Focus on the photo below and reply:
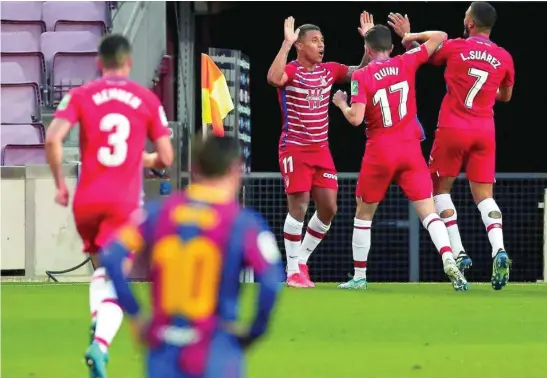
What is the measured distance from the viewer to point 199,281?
160 inches

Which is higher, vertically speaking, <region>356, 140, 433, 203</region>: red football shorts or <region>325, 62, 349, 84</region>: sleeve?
<region>325, 62, 349, 84</region>: sleeve

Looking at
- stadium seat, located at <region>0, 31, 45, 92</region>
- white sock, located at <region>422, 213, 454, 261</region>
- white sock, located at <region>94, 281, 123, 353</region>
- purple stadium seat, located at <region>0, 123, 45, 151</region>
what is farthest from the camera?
stadium seat, located at <region>0, 31, 45, 92</region>

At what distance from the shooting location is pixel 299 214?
35.5 feet

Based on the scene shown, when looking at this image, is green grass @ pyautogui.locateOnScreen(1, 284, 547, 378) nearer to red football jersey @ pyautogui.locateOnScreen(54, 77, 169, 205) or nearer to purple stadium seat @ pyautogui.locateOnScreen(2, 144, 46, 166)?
red football jersey @ pyautogui.locateOnScreen(54, 77, 169, 205)

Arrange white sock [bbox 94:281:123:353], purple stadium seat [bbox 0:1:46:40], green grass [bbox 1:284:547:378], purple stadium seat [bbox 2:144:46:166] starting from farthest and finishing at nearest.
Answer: purple stadium seat [bbox 0:1:46:40], purple stadium seat [bbox 2:144:46:166], green grass [bbox 1:284:547:378], white sock [bbox 94:281:123:353]

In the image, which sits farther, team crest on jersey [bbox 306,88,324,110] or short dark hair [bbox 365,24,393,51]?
team crest on jersey [bbox 306,88,324,110]

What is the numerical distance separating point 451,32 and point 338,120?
199cm

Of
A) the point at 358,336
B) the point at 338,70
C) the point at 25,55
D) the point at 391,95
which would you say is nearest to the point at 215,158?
the point at 358,336

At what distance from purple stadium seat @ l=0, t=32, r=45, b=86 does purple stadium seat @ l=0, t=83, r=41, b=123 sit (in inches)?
8.6

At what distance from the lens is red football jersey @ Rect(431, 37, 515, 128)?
408 inches

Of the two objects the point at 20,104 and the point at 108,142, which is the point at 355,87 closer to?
the point at 108,142

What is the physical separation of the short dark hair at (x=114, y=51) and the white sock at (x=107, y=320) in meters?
1.05

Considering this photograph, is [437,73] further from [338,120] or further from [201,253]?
[201,253]

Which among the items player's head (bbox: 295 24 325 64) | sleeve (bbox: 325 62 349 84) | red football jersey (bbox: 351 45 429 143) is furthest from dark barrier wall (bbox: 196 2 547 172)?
red football jersey (bbox: 351 45 429 143)
